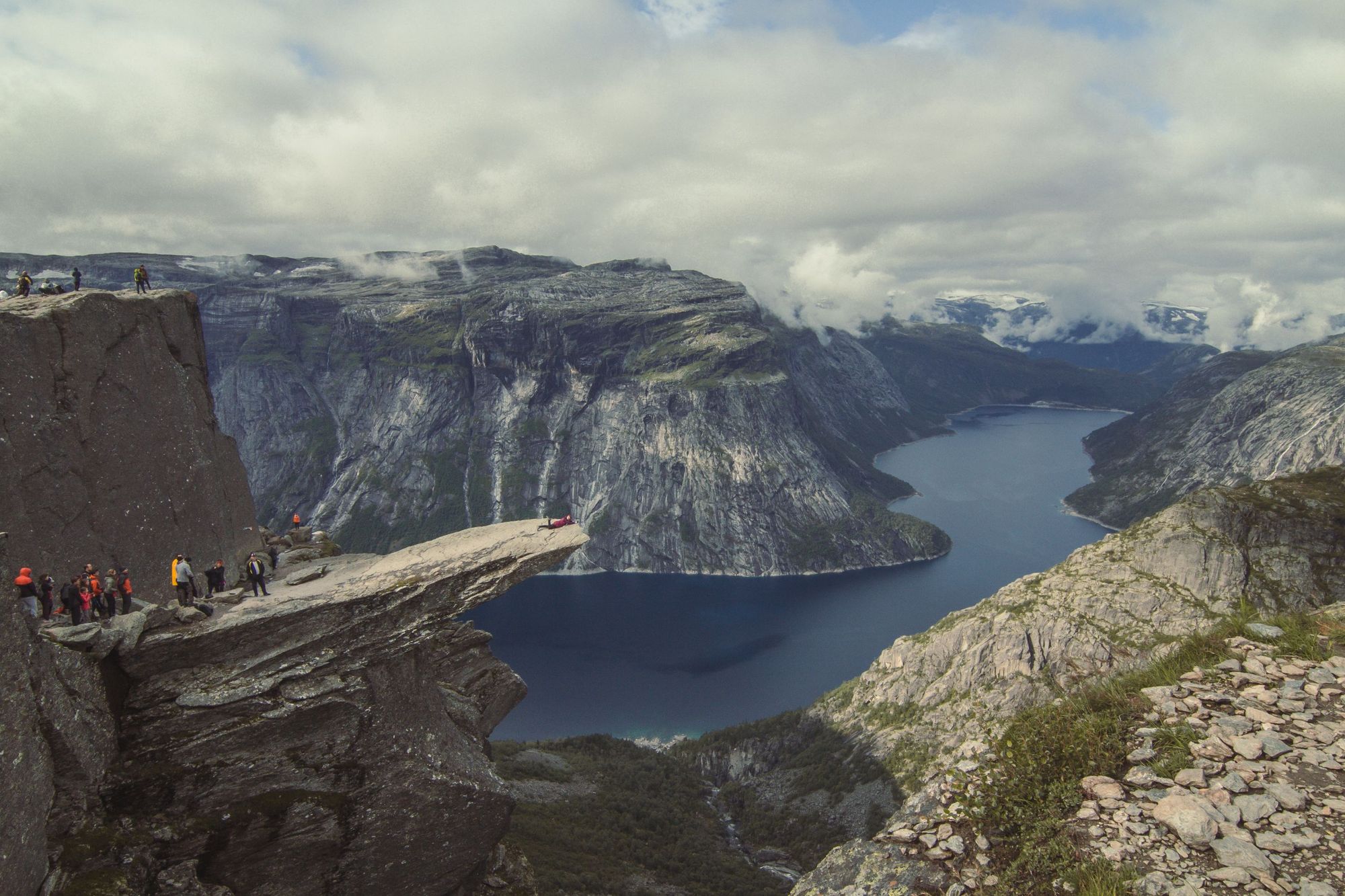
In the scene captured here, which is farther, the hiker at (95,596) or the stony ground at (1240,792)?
the hiker at (95,596)

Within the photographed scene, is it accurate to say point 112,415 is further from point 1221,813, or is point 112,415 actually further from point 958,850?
point 1221,813

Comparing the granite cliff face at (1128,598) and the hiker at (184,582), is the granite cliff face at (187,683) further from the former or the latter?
the granite cliff face at (1128,598)

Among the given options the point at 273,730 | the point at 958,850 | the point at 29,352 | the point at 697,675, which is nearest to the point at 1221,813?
the point at 958,850

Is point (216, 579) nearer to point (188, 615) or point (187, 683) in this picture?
point (188, 615)

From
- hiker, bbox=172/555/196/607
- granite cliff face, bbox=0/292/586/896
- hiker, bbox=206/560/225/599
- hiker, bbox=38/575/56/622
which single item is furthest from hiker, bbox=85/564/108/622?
hiker, bbox=206/560/225/599

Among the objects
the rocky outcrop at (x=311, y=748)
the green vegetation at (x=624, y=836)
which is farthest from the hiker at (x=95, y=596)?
the green vegetation at (x=624, y=836)

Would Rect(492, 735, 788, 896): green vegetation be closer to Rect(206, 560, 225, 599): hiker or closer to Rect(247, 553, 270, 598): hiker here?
Rect(247, 553, 270, 598): hiker

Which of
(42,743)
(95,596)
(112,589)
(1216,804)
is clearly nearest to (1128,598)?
(1216,804)
